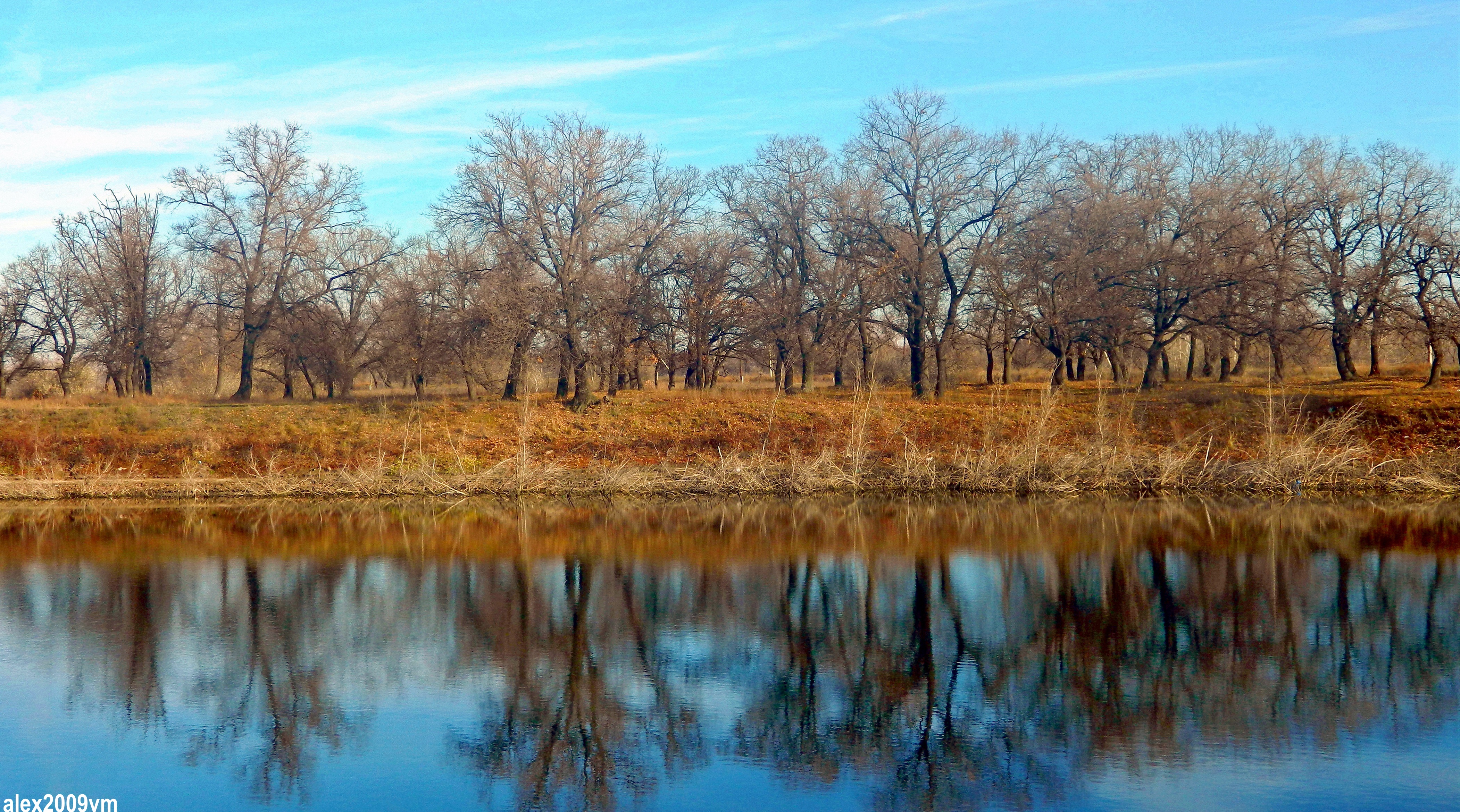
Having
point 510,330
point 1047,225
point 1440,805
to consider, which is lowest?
point 1440,805

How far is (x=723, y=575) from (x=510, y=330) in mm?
20839

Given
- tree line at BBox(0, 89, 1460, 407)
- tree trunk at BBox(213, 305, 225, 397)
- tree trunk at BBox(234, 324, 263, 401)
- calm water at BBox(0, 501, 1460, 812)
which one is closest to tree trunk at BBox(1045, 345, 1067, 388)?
tree line at BBox(0, 89, 1460, 407)

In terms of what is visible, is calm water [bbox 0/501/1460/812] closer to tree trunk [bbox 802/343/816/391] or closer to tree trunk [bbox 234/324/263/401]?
tree trunk [bbox 802/343/816/391]

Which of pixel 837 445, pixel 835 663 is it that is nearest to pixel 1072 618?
pixel 835 663

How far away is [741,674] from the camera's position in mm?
10148

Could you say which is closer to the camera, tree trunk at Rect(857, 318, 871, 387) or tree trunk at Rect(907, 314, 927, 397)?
tree trunk at Rect(907, 314, 927, 397)

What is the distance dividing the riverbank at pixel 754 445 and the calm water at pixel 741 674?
7.83 metres

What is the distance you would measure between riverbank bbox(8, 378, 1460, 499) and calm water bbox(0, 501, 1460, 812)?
308 inches

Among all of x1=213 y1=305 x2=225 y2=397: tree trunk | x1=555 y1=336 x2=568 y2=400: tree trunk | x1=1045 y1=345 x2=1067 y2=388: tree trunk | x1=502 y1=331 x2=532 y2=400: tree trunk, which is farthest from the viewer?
x1=213 y1=305 x2=225 y2=397: tree trunk

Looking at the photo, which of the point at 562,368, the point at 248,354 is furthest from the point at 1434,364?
the point at 248,354

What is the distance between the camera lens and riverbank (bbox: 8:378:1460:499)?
2609 cm

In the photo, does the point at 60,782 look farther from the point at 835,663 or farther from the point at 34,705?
the point at 835,663

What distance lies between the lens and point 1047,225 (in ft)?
132

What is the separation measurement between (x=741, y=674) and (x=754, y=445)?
22.3 metres
